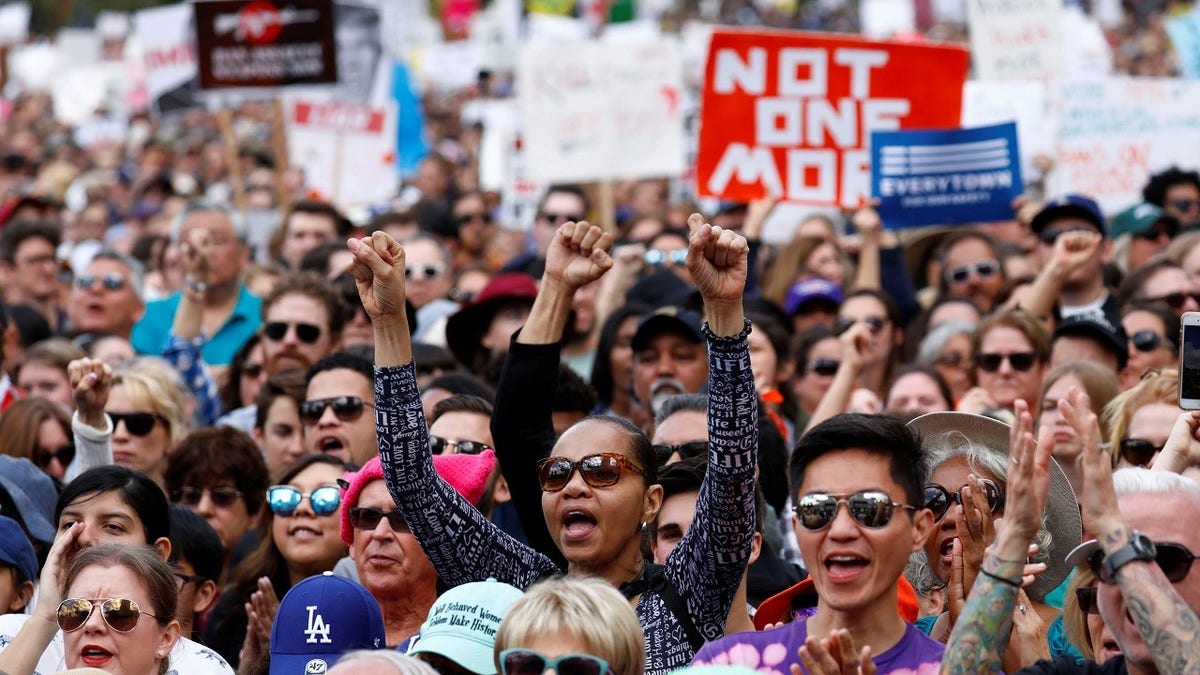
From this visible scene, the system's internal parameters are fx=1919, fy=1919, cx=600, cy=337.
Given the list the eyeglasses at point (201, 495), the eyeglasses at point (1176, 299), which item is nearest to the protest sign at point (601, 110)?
the eyeglasses at point (1176, 299)

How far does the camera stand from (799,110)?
10.1 m

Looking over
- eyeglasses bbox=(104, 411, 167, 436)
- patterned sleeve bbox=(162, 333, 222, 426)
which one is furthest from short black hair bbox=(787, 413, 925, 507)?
patterned sleeve bbox=(162, 333, 222, 426)

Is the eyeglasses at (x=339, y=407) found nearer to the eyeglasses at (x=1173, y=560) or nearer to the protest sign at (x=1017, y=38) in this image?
the eyeglasses at (x=1173, y=560)

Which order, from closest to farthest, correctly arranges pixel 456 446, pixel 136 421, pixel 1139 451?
pixel 1139 451, pixel 456 446, pixel 136 421

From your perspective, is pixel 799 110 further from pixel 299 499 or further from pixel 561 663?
pixel 561 663

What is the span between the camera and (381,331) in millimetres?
4984

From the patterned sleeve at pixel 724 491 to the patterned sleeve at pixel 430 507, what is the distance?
597 millimetres

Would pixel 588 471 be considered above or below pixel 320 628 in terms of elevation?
above

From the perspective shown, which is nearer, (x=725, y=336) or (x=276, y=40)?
(x=725, y=336)

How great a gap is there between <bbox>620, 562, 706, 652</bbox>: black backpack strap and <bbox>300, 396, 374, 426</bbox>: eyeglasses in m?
2.44

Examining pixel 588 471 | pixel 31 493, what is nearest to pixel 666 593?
pixel 588 471

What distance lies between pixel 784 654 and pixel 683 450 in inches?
73.0

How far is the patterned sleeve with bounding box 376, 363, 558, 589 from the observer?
497 cm

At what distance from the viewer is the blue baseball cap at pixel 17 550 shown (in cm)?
574
